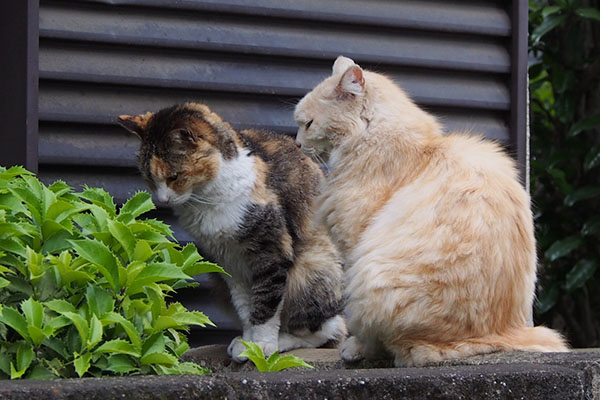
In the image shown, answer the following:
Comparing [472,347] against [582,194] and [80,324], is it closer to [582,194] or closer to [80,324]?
[80,324]

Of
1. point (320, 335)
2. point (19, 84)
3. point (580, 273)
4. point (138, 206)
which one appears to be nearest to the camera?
point (138, 206)

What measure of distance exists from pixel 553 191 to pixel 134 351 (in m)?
5.01

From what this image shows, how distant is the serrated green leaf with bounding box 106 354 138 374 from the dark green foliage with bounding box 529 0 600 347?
4453 mm

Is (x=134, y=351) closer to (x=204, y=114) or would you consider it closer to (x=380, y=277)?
(x=380, y=277)

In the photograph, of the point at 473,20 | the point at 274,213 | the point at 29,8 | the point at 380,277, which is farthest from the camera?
the point at 473,20

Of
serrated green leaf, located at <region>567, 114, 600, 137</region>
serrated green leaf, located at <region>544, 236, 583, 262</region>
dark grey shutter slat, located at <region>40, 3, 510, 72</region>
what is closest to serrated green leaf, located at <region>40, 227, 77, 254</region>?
dark grey shutter slat, located at <region>40, 3, 510, 72</region>

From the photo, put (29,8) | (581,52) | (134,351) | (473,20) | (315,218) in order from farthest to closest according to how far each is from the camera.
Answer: (581,52) → (473,20) → (29,8) → (315,218) → (134,351)

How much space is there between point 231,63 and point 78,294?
231 centimetres

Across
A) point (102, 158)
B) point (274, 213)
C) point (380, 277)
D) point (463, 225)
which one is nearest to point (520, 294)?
point (463, 225)

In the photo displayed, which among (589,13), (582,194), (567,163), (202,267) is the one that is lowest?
(202,267)

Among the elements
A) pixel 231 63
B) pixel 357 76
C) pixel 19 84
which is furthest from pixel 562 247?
pixel 19 84

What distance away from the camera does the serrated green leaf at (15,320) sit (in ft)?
6.30

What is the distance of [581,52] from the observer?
6.30 m

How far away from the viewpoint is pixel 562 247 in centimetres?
588
